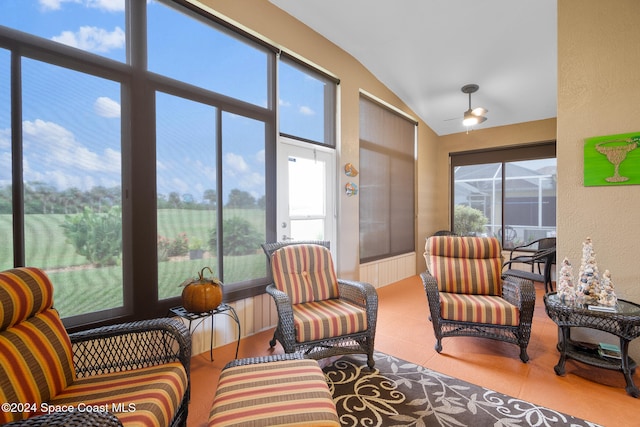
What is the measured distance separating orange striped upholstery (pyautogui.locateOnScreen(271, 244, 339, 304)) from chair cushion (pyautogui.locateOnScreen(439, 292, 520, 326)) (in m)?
1.05

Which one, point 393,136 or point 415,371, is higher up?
point 393,136

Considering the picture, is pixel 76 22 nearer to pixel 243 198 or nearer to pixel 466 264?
pixel 243 198

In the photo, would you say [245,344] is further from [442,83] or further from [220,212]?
[442,83]

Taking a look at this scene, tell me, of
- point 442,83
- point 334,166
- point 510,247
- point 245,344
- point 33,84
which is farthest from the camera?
point 510,247

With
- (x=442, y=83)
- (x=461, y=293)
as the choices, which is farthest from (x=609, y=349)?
(x=442, y=83)

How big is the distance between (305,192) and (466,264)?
205 centimetres

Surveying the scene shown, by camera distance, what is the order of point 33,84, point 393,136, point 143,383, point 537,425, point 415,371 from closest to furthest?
point 143,383, point 537,425, point 33,84, point 415,371, point 393,136

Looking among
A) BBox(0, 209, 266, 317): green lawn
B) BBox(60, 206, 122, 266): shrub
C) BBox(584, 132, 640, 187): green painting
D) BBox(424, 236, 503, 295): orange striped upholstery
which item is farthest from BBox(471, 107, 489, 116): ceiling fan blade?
BBox(60, 206, 122, 266): shrub

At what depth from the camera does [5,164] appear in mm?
1758

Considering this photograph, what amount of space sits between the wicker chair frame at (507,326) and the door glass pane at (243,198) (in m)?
1.80

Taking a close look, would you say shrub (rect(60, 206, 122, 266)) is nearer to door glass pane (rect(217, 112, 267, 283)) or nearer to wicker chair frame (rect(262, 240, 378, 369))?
door glass pane (rect(217, 112, 267, 283))

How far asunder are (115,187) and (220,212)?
0.89 metres

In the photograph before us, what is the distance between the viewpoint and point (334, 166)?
4148 mm

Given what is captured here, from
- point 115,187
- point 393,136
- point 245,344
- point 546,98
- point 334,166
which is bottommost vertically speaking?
point 245,344
